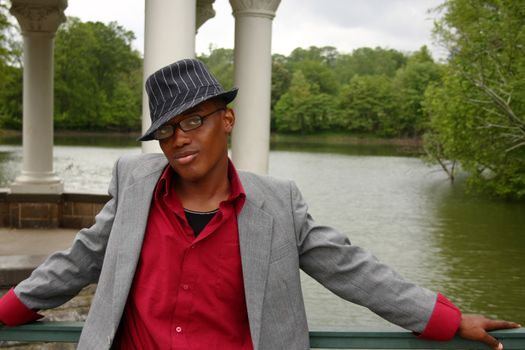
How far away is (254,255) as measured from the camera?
88.3 inches

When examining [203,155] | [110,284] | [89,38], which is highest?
[89,38]

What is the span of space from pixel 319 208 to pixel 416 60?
235 ft

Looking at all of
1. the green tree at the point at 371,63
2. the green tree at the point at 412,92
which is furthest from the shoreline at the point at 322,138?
the green tree at the point at 371,63

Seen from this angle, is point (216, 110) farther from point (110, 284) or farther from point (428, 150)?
point (428, 150)

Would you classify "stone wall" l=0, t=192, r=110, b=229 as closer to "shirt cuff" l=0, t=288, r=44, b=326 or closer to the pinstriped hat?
"shirt cuff" l=0, t=288, r=44, b=326

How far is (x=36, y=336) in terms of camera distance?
8.03 feet

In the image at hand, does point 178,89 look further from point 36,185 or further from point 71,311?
point 36,185

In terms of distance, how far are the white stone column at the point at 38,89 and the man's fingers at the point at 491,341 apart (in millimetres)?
9371

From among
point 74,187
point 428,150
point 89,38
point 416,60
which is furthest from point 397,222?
point 416,60

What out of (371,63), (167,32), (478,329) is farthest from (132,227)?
(371,63)

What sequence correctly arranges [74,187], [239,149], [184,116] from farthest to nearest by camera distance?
1. [74,187]
2. [239,149]
3. [184,116]

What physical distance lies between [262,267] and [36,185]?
9.30 meters

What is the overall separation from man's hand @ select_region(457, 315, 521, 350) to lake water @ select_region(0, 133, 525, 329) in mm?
527

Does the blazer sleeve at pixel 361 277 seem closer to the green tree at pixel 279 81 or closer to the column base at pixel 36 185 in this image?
the column base at pixel 36 185
